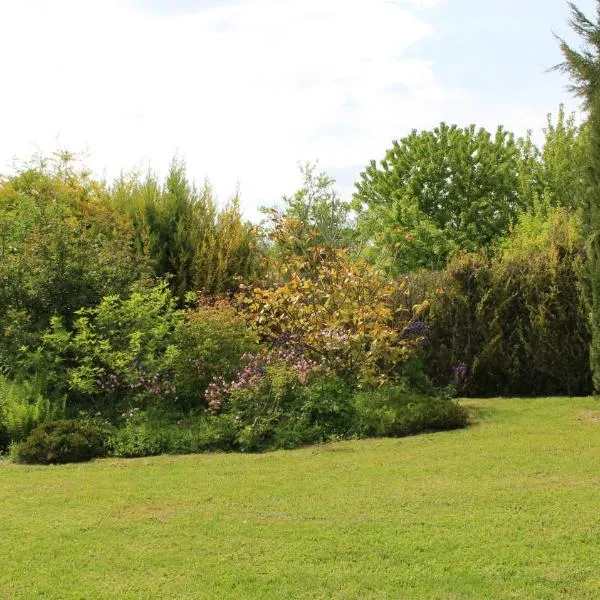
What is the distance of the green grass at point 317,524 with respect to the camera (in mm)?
4941

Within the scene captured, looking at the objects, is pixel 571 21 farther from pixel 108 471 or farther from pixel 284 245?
pixel 108 471

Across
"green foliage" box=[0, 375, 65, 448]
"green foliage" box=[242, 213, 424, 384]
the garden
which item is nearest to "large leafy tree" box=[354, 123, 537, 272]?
the garden

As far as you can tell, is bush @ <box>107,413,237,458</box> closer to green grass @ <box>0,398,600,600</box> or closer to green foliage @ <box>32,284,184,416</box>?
green grass @ <box>0,398,600,600</box>

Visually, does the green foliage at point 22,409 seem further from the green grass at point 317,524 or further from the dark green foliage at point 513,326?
the dark green foliage at point 513,326

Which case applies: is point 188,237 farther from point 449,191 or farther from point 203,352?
point 449,191

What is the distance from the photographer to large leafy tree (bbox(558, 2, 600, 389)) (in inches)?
420

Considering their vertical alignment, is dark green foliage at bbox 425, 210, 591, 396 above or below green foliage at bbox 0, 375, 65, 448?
above

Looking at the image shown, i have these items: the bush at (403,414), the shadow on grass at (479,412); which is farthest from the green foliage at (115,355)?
the shadow on grass at (479,412)

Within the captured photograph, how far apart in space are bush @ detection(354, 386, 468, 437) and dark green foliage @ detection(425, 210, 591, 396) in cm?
266

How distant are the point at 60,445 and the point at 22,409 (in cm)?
118

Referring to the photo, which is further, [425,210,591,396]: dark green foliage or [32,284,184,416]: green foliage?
[425,210,591,396]: dark green foliage

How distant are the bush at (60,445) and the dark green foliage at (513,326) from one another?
20.0ft

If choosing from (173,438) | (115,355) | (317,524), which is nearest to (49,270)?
(115,355)

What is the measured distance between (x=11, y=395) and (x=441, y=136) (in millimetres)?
25266
